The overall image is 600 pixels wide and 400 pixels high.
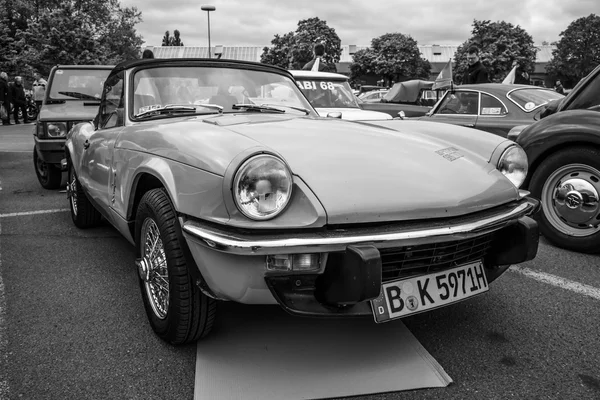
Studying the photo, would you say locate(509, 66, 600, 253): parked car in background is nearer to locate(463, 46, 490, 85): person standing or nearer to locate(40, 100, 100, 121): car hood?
locate(463, 46, 490, 85): person standing

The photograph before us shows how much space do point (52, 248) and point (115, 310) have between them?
4.72ft

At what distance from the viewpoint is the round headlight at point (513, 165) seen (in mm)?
2611

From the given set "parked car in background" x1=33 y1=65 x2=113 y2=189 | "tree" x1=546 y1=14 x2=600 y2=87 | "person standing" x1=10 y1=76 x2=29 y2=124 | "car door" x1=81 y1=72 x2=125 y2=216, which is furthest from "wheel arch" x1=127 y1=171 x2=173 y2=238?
"tree" x1=546 y1=14 x2=600 y2=87

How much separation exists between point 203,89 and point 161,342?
154cm

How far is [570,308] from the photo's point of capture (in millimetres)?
2691

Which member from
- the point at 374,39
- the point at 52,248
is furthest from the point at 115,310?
the point at 374,39

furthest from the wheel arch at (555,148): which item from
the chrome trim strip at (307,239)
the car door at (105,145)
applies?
the car door at (105,145)

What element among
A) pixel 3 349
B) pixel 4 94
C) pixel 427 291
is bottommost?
pixel 4 94

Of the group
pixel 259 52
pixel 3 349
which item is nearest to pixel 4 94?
pixel 3 349

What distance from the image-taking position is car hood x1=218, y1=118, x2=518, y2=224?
1.92 metres

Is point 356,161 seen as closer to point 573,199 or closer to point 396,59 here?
point 573,199

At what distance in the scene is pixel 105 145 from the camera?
308cm

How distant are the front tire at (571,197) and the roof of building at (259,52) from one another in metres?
54.5

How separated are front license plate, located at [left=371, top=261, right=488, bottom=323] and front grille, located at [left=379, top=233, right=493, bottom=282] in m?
0.03
